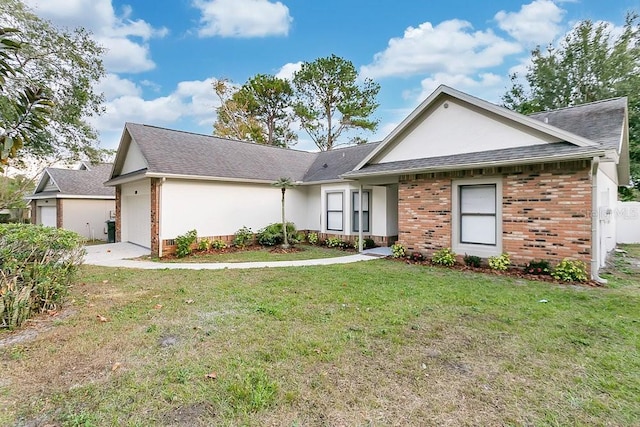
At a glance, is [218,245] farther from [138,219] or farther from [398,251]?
[398,251]

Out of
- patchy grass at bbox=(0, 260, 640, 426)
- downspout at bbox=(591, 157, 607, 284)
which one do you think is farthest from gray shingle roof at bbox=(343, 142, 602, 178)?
patchy grass at bbox=(0, 260, 640, 426)

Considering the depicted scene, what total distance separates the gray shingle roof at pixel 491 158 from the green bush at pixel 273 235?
180 inches

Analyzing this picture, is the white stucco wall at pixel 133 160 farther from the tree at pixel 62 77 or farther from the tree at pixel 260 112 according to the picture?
the tree at pixel 260 112

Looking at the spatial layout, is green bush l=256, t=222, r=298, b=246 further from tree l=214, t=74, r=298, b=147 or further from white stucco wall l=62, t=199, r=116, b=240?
tree l=214, t=74, r=298, b=147

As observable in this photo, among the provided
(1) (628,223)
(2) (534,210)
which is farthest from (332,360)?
(1) (628,223)

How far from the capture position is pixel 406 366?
3623 millimetres

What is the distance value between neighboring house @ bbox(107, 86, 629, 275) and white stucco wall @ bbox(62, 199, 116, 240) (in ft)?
20.3

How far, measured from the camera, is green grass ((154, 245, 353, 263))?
11023 mm

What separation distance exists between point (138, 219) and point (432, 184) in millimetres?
12102

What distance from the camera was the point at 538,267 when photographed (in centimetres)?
806

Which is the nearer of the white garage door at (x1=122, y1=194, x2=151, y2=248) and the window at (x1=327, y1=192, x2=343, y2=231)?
the white garage door at (x1=122, y1=194, x2=151, y2=248)

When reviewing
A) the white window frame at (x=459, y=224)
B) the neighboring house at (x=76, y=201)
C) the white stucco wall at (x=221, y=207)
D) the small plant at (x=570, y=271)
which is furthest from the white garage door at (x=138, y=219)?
the small plant at (x=570, y=271)

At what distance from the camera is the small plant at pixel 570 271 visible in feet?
24.3

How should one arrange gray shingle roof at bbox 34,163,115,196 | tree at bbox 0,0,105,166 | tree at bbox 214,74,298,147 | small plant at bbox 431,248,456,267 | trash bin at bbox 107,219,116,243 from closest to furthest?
small plant at bbox 431,248,456,267 < tree at bbox 0,0,105,166 < trash bin at bbox 107,219,116,243 < gray shingle roof at bbox 34,163,115,196 < tree at bbox 214,74,298,147
